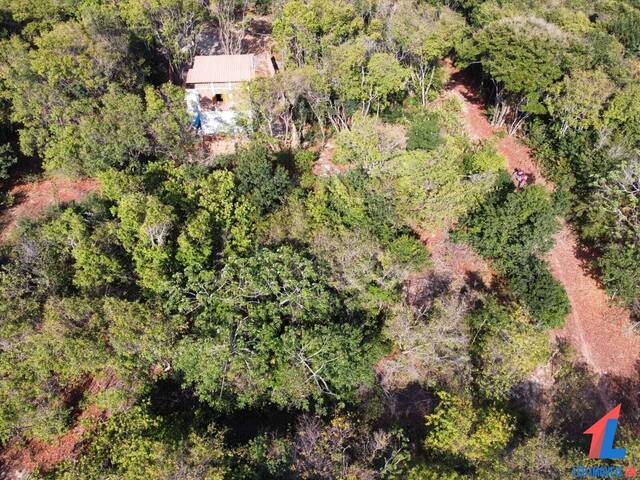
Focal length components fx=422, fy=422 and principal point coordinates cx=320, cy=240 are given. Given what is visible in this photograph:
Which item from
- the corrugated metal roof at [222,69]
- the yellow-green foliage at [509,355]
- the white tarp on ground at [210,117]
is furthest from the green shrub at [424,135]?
the corrugated metal roof at [222,69]

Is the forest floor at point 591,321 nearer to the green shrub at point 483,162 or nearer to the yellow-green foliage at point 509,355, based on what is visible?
the yellow-green foliage at point 509,355

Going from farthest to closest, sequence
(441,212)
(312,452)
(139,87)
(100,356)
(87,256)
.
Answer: (139,87)
(441,212)
(87,256)
(100,356)
(312,452)

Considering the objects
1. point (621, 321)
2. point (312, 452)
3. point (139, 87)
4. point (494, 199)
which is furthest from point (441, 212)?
point (139, 87)

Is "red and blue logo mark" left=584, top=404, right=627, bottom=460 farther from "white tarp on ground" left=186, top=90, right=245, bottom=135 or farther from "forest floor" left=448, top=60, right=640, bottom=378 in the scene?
"white tarp on ground" left=186, top=90, right=245, bottom=135

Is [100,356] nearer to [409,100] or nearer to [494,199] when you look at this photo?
[494,199]

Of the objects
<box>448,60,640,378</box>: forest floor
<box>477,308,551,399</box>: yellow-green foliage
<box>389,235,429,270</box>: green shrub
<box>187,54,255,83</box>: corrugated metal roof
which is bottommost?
<box>448,60,640,378</box>: forest floor

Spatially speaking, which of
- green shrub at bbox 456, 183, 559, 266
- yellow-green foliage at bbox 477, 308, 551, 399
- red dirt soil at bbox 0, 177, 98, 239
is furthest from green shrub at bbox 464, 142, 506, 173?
red dirt soil at bbox 0, 177, 98, 239

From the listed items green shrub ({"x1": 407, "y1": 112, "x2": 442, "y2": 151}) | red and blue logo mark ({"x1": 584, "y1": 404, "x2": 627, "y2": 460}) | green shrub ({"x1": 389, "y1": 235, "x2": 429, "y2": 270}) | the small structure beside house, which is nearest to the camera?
red and blue logo mark ({"x1": 584, "y1": 404, "x2": 627, "y2": 460})
